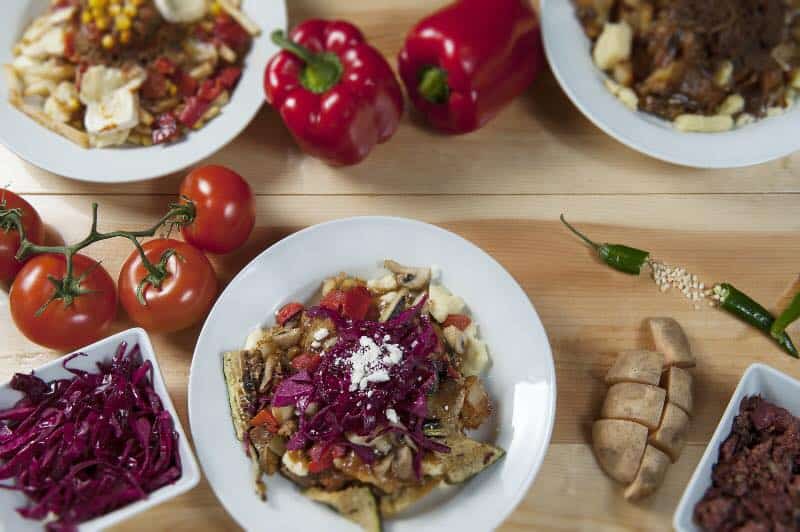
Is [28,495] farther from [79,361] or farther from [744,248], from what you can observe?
[744,248]

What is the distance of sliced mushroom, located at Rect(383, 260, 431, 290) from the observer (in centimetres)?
210

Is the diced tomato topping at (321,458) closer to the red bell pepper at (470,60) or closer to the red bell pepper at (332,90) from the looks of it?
the red bell pepper at (332,90)

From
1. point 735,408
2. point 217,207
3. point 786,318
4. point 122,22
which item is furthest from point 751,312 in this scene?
point 122,22

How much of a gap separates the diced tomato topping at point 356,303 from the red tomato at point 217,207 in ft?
1.27

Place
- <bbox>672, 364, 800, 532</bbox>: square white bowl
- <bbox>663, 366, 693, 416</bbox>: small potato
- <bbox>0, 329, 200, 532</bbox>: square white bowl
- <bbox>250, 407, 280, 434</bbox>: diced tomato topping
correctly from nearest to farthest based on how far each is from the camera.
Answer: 1. <bbox>0, 329, 200, 532</bbox>: square white bowl
2. <bbox>672, 364, 800, 532</bbox>: square white bowl
3. <bbox>250, 407, 280, 434</bbox>: diced tomato topping
4. <bbox>663, 366, 693, 416</bbox>: small potato

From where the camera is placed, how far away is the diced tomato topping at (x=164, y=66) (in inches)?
90.4

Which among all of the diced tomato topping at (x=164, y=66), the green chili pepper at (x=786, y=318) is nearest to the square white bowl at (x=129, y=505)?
the diced tomato topping at (x=164, y=66)

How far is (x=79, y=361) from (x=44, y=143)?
0.70 metres

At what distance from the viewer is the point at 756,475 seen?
188 cm

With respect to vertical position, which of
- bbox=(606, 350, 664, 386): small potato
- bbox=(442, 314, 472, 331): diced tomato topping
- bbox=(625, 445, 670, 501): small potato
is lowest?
bbox=(625, 445, 670, 501): small potato

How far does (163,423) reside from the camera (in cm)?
187

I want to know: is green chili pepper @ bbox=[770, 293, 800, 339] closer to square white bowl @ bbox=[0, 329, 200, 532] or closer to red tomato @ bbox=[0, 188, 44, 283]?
square white bowl @ bbox=[0, 329, 200, 532]

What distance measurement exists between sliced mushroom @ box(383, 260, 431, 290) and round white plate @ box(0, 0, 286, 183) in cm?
60

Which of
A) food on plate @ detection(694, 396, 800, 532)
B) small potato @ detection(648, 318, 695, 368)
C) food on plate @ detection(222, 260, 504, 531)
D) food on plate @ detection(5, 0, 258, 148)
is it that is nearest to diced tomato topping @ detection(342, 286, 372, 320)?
food on plate @ detection(222, 260, 504, 531)
